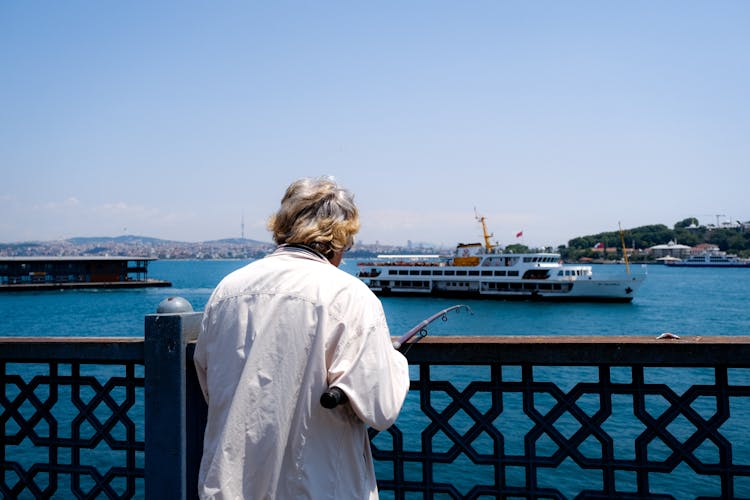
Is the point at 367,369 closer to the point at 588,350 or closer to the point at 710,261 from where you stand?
the point at 588,350

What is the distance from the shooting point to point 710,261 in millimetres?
172625

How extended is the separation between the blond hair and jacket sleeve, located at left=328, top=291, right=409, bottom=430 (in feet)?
0.91

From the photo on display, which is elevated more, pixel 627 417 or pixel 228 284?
pixel 228 284

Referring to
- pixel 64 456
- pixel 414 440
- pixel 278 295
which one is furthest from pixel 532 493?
pixel 64 456

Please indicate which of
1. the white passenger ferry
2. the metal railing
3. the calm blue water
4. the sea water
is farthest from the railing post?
the white passenger ferry

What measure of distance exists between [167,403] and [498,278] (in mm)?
62363

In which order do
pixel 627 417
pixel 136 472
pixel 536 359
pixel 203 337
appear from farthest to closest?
1. pixel 627 417
2. pixel 136 472
3. pixel 536 359
4. pixel 203 337

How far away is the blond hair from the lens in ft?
6.63

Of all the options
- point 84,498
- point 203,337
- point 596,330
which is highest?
point 203,337

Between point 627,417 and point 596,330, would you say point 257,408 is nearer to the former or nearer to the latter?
point 627,417

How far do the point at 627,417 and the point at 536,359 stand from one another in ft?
53.7

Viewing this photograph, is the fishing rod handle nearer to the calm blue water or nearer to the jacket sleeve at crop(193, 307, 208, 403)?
the jacket sleeve at crop(193, 307, 208, 403)

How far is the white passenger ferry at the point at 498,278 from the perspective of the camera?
6038 centimetres

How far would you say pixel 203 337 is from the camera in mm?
1972
